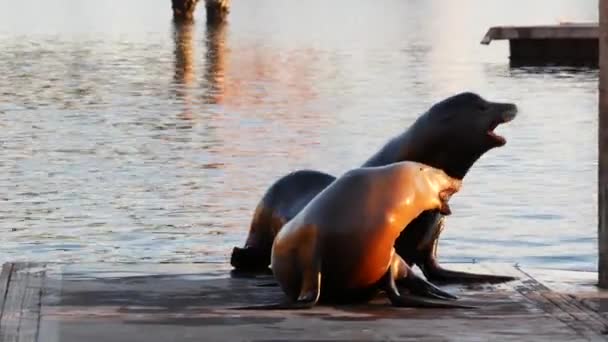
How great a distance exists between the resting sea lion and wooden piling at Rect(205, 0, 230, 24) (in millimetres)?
74244

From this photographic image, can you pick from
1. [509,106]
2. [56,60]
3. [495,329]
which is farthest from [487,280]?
[56,60]

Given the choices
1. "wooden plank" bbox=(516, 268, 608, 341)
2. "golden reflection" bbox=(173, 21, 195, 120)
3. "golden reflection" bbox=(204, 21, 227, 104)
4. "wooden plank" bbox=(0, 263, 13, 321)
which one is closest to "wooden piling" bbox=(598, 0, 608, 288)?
"wooden plank" bbox=(516, 268, 608, 341)

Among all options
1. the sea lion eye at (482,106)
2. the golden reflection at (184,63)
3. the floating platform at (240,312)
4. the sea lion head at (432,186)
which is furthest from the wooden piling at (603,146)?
the golden reflection at (184,63)

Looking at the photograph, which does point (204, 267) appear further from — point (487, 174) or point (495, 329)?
point (487, 174)

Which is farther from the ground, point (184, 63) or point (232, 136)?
point (232, 136)

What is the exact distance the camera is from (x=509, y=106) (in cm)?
1140

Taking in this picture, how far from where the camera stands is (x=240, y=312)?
10.0m

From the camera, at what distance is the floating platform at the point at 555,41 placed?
4719 cm

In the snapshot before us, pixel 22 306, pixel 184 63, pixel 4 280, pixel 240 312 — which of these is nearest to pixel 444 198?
pixel 240 312

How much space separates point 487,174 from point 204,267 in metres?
13.1

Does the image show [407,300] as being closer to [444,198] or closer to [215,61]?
[444,198]

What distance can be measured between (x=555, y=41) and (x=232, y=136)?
773 inches

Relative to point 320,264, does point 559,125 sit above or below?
below

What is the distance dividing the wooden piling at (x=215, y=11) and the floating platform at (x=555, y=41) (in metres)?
34.2
